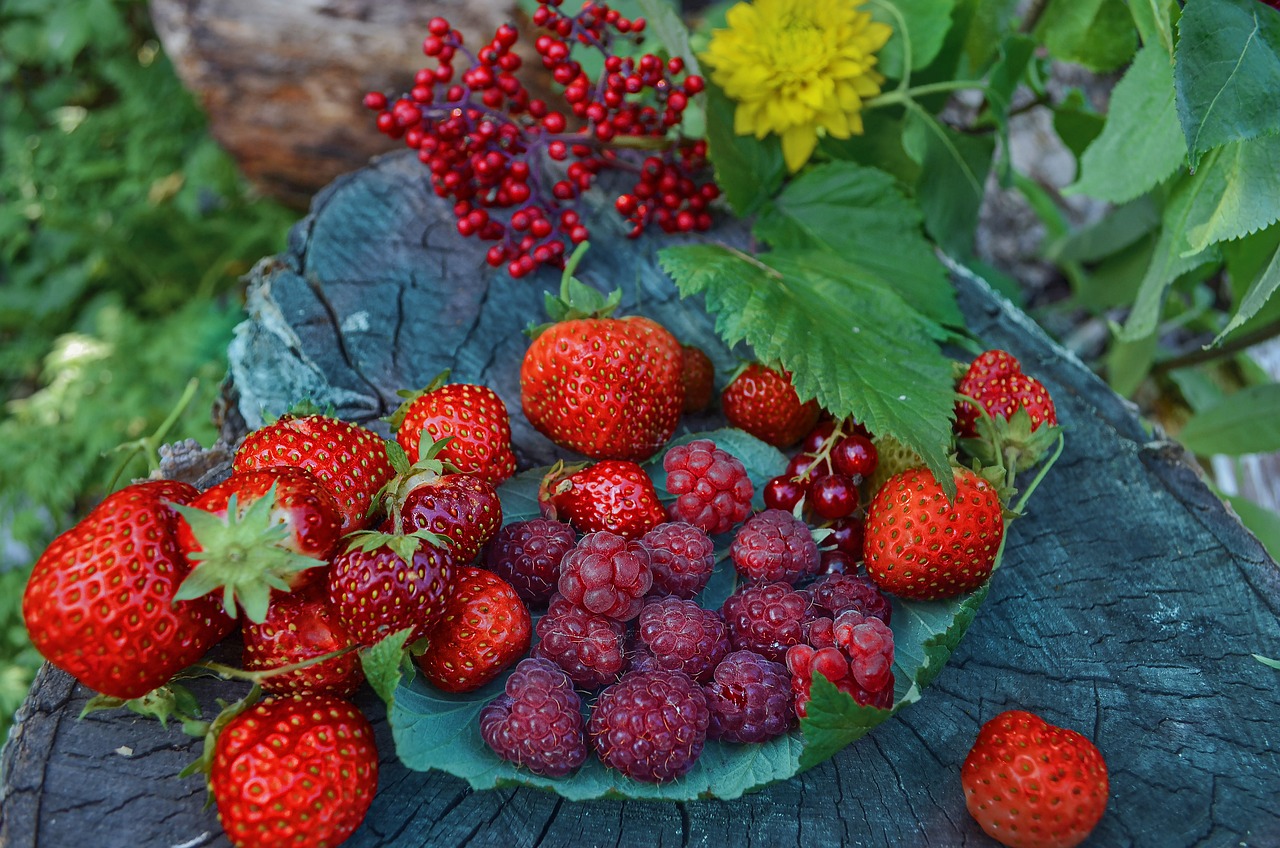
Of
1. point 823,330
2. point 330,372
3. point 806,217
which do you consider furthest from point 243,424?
point 806,217

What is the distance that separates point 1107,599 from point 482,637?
3.25 ft

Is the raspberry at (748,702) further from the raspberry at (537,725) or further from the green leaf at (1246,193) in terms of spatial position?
the green leaf at (1246,193)

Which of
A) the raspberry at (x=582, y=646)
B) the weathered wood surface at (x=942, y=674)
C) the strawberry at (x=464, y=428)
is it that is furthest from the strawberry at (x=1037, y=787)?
the strawberry at (x=464, y=428)

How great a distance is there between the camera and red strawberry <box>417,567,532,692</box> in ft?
4.23

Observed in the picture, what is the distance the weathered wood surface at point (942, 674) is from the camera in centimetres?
121

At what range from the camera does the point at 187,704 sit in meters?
1.26

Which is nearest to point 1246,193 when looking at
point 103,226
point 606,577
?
point 606,577

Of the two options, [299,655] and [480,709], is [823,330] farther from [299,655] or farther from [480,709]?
[299,655]

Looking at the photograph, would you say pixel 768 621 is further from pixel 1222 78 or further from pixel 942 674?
pixel 1222 78

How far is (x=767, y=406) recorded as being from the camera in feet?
5.65

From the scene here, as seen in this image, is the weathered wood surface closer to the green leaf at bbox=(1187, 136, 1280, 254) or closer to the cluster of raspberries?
the cluster of raspberries

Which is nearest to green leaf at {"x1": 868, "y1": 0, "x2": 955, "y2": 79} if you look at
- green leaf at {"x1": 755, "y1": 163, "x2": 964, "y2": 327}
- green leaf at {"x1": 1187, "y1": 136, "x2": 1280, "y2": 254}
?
green leaf at {"x1": 755, "y1": 163, "x2": 964, "y2": 327}

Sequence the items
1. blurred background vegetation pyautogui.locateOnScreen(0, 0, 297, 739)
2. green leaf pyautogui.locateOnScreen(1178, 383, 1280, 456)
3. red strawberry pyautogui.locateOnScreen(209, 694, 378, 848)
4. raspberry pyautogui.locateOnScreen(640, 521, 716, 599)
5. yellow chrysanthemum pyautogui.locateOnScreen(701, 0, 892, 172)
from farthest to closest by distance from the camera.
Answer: blurred background vegetation pyautogui.locateOnScreen(0, 0, 297, 739)
green leaf pyautogui.locateOnScreen(1178, 383, 1280, 456)
yellow chrysanthemum pyautogui.locateOnScreen(701, 0, 892, 172)
raspberry pyautogui.locateOnScreen(640, 521, 716, 599)
red strawberry pyautogui.locateOnScreen(209, 694, 378, 848)

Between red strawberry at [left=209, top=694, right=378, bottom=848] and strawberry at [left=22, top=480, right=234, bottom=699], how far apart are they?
134mm
